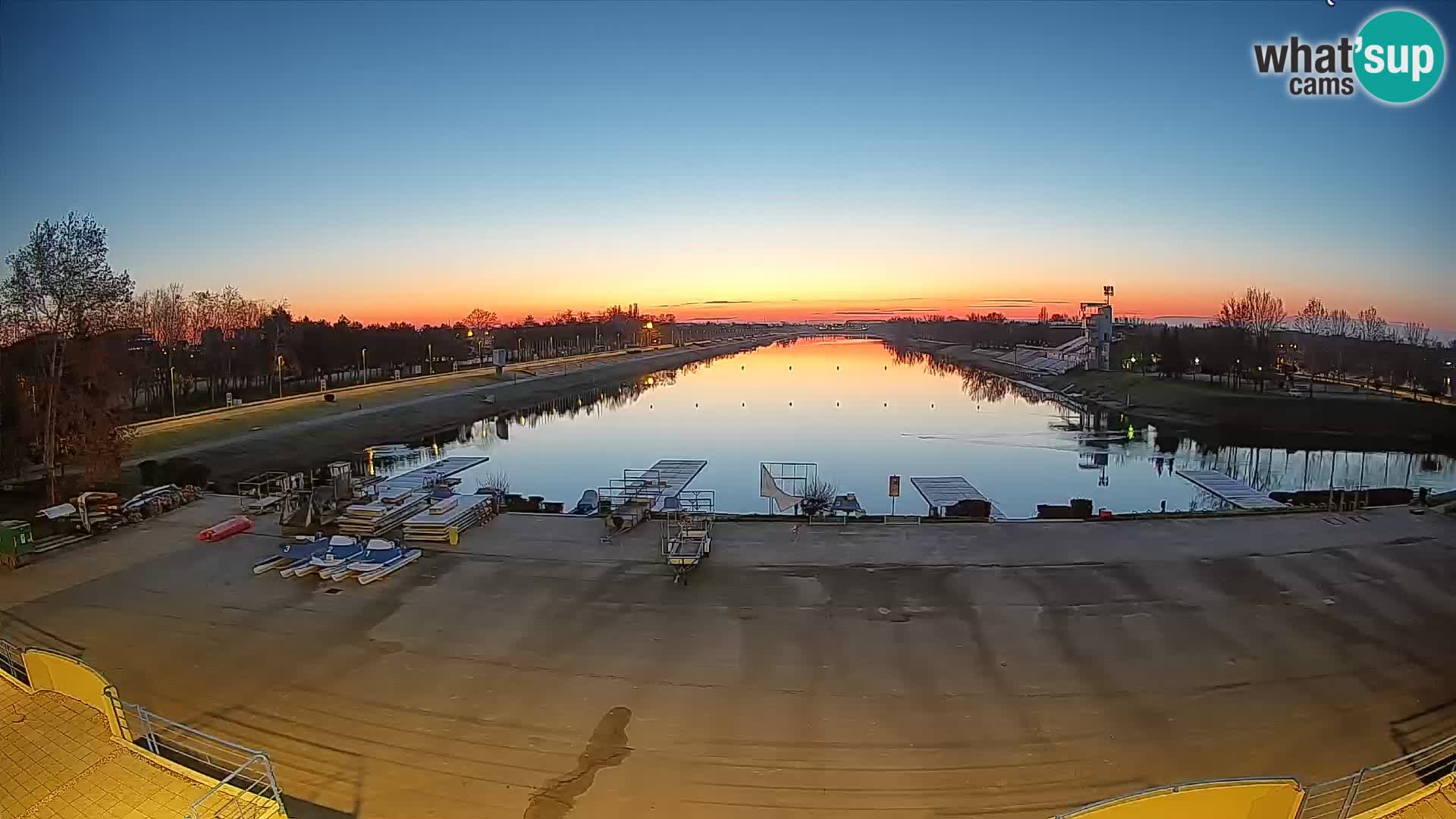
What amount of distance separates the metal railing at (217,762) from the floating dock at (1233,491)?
2254 centimetres

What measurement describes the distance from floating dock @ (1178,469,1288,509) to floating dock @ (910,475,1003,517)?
6.75 meters

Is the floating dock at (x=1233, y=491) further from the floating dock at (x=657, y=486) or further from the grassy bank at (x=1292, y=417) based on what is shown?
the grassy bank at (x=1292, y=417)

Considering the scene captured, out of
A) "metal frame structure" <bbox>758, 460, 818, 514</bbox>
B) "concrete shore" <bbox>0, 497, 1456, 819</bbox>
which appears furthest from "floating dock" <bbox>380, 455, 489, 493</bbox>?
"metal frame structure" <bbox>758, 460, 818, 514</bbox>

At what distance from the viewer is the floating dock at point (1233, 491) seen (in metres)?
21.9

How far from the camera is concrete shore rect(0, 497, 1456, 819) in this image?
7.82 m

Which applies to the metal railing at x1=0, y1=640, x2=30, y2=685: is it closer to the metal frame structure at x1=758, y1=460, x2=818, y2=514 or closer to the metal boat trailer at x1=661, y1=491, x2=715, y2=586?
the metal boat trailer at x1=661, y1=491, x2=715, y2=586

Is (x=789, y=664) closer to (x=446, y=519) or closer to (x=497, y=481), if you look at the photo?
(x=446, y=519)

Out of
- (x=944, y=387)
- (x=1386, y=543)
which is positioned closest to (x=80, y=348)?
(x=1386, y=543)

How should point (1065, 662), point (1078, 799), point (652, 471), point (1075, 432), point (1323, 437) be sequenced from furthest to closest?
point (1075, 432) < point (1323, 437) < point (652, 471) < point (1065, 662) < point (1078, 799)

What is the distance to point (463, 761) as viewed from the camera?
8.08m

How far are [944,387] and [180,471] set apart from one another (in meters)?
61.8

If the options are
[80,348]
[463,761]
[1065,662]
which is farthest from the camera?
[80,348]

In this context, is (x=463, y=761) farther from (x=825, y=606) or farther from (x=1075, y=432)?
(x=1075, y=432)

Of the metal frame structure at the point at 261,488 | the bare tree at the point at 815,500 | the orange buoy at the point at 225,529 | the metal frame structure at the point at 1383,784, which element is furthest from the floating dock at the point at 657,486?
the metal frame structure at the point at 1383,784
